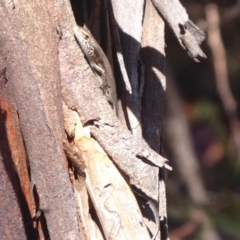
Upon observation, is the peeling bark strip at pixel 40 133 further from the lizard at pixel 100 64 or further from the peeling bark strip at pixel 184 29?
the peeling bark strip at pixel 184 29

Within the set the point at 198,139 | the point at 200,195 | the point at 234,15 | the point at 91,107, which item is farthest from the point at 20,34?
the point at 198,139

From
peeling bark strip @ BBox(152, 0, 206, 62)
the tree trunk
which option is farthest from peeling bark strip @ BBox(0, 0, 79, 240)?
peeling bark strip @ BBox(152, 0, 206, 62)

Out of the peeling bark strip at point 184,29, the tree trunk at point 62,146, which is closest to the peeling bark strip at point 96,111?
the tree trunk at point 62,146

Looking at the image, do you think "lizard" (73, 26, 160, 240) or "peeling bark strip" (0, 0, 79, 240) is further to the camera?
"lizard" (73, 26, 160, 240)

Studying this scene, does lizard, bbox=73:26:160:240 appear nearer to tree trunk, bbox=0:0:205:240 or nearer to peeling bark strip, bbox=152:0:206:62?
tree trunk, bbox=0:0:205:240

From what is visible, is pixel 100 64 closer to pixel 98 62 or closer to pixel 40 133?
pixel 98 62

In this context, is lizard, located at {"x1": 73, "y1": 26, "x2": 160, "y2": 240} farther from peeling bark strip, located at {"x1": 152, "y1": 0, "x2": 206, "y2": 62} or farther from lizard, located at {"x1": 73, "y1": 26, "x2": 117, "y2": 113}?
peeling bark strip, located at {"x1": 152, "y1": 0, "x2": 206, "y2": 62}

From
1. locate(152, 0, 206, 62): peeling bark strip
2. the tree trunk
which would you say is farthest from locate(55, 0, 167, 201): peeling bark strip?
locate(152, 0, 206, 62): peeling bark strip
